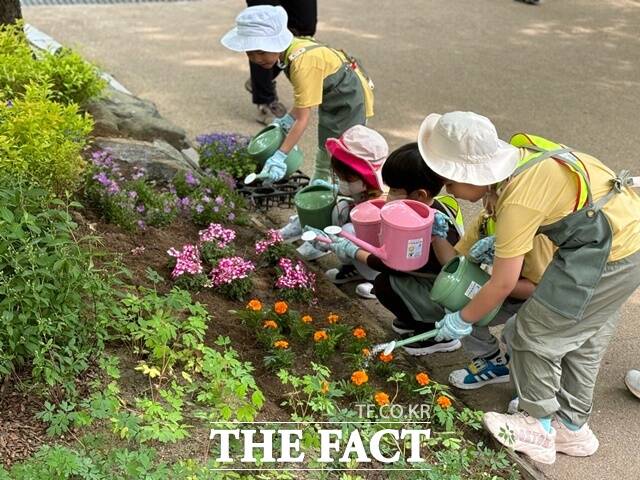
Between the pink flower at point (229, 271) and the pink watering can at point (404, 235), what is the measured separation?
482mm

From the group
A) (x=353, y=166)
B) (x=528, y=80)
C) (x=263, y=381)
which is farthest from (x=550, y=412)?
(x=528, y=80)

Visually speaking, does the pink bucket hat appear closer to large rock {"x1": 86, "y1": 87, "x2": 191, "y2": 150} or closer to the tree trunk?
large rock {"x1": 86, "y1": 87, "x2": 191, "y2": 150}

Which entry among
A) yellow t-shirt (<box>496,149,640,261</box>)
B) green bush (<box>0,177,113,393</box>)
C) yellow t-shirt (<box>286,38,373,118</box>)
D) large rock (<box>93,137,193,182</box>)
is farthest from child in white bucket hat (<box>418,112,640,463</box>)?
large rock (<box>93,137,193,182</box>)

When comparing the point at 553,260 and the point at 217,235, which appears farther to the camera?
the point at 217,235

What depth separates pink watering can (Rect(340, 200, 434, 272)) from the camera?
318 cm

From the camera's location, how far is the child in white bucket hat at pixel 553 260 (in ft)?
8.54

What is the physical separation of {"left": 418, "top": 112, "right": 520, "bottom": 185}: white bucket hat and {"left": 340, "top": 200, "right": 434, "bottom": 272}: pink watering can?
1.68ft

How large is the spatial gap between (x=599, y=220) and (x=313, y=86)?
186cm

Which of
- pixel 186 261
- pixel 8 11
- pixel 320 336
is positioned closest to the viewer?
pixel 320 336

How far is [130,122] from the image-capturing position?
16.4 ft

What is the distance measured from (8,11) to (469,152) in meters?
3.66

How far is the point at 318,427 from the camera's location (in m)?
2.74

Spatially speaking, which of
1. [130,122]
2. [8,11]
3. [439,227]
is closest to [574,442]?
[439,227]

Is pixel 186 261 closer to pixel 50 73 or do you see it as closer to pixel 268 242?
pixel 268 242
